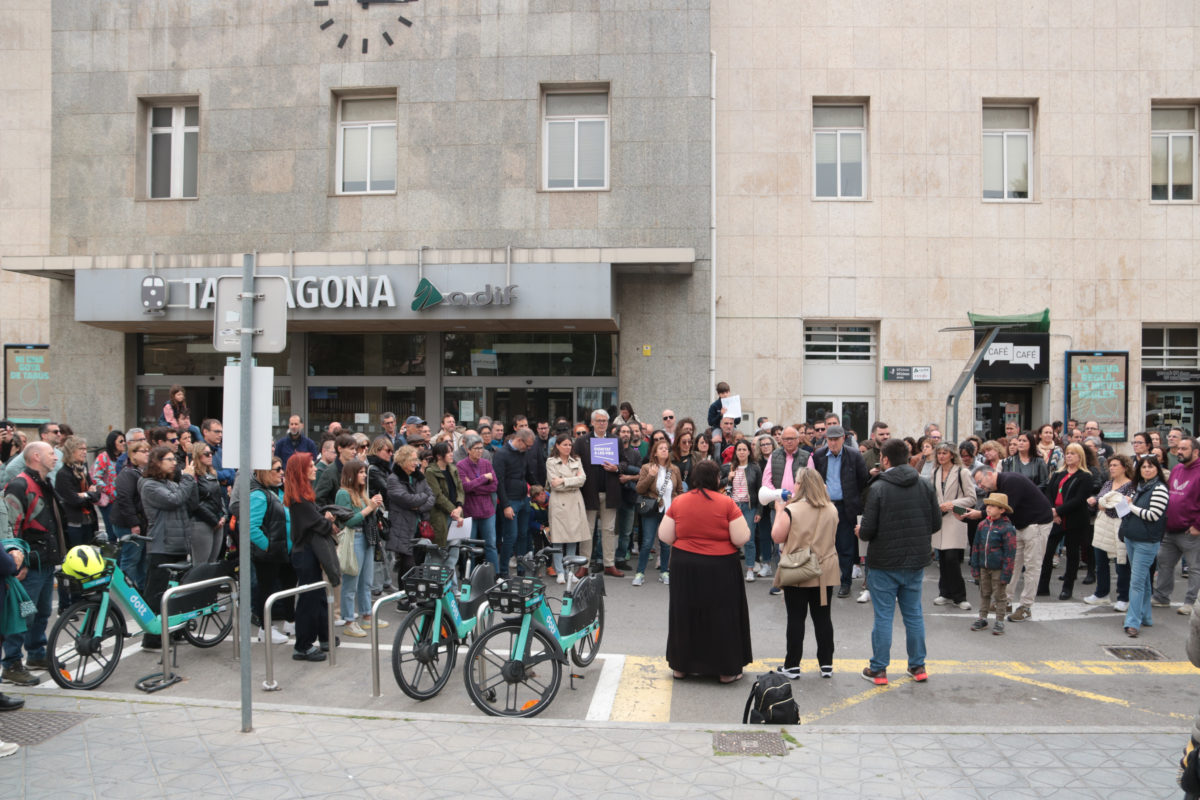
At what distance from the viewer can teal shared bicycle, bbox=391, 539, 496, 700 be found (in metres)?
6.80

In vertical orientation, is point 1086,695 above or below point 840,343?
below

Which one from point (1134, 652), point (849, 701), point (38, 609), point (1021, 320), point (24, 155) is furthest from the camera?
point (24, 155)

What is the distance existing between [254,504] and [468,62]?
11361 millimetres

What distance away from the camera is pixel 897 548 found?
7.30 metres

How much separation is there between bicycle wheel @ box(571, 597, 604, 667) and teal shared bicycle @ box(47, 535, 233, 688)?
3.14 meters

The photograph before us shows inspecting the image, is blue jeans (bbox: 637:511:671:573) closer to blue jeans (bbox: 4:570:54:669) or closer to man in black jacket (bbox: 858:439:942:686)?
man in black jacket (bbox: 858:439:942:686)

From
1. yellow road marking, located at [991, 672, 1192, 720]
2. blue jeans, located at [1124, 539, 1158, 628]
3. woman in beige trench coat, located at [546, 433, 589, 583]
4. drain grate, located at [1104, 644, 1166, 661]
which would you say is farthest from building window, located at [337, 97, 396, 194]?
drain grate, located at [1104, 644, 1166, 661]

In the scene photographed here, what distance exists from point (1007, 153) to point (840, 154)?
3.36 metres


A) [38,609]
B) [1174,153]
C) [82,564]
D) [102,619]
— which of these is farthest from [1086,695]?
[1174,153]

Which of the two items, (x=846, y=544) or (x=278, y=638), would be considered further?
(x=846, y=544)

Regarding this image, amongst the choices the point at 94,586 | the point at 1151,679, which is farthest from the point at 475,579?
the point at 1151,679

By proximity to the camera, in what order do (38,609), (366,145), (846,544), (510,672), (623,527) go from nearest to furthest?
(510,672) < (38,609) < (846,544) < (623,527) < (366,145)

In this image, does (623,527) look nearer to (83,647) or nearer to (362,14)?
(83,647)

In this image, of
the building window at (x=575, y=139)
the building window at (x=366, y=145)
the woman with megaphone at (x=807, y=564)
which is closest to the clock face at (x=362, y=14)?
the building window at (x=366, y=145)
